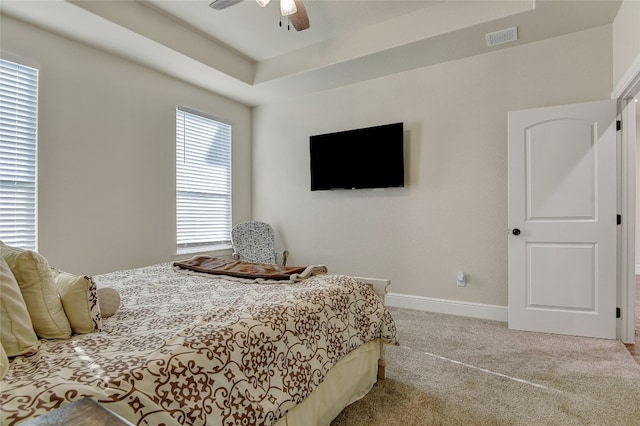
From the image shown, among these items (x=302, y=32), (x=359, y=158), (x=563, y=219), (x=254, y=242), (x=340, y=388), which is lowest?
(x=340, y=388)

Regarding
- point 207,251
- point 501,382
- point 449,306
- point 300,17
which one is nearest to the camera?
point 501,382

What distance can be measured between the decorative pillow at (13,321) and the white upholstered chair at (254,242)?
10.7ft

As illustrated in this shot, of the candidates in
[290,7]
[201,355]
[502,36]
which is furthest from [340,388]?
[502,36]

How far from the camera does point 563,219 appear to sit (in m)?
2.94

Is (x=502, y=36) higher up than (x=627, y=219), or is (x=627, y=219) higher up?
(x=502, y=36)

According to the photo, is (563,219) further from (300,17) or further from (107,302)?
(107,302)

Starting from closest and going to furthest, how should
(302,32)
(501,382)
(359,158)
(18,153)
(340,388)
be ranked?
1. (340,388)
2. (501,382)
3. (18,153)
4. (302,32)
5. (359,158)

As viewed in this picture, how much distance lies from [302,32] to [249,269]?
8.29 ft

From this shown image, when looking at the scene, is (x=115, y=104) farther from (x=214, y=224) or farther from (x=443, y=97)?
(x=443, y=97)

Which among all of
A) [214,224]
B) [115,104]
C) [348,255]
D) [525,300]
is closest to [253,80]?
[115,104]

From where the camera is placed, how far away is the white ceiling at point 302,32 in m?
2.69

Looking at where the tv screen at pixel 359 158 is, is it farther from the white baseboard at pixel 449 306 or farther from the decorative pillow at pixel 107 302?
the decorative pillow at pixel 107 302

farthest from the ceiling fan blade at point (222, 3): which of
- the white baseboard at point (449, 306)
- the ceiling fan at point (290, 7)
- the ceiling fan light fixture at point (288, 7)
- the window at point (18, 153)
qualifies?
the white baseboard at point (449, 306)

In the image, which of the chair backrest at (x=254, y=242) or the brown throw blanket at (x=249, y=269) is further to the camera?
the chair backrest at (x=254, y=242)
